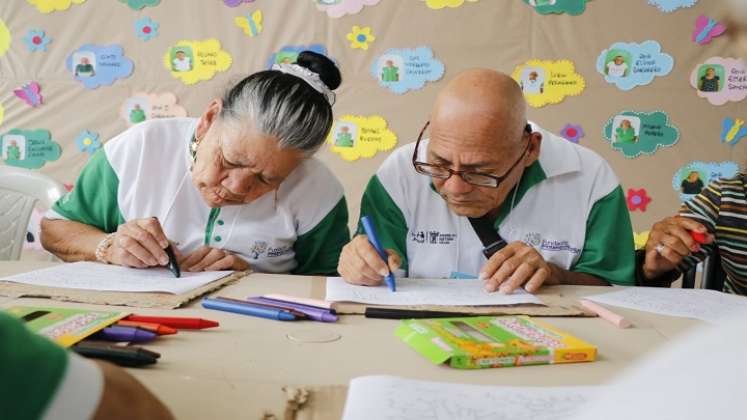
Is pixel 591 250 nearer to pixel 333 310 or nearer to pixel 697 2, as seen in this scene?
pixel 333 310

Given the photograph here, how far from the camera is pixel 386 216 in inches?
64.1

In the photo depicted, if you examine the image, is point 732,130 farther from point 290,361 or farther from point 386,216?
point 290,361

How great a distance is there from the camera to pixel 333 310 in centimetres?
96

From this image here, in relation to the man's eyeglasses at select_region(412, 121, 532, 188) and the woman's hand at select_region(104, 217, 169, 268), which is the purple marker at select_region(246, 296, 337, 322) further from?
the man's eyeglasses at select_region(412, 121, 532, 188)

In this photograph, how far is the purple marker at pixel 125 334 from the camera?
740 mm

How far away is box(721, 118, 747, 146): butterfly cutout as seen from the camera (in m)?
2.76

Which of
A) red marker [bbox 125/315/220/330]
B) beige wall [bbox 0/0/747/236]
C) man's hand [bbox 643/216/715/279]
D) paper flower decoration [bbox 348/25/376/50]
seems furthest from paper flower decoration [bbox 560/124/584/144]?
red marker [bbox 125/315/220/330]

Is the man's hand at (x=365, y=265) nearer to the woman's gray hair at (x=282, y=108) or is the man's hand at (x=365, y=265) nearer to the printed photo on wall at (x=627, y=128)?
the woman's gray hair at (x=282, y=108)

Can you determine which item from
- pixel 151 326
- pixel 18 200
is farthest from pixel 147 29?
pixel 151 326

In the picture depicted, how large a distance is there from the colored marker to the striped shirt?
574mm

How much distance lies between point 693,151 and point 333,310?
7.92 ft

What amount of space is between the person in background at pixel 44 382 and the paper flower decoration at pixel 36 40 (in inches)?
123

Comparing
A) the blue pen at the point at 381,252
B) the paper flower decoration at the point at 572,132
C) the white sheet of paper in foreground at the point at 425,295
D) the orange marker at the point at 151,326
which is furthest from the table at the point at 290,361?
the paper flower decoration at the point at 572,132

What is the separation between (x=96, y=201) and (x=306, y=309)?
0.95 m
